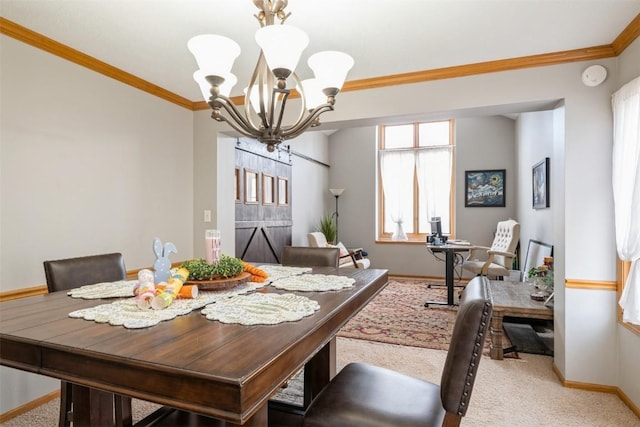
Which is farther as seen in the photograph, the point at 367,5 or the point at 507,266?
the point at 507,266

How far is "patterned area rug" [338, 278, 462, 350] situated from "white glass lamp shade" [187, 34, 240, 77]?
2.66 m

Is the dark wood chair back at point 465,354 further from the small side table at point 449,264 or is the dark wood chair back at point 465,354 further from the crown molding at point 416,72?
the small side table at point 449,264

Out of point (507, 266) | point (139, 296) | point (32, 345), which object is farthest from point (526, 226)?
point (32, 345)

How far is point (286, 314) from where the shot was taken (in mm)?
1188

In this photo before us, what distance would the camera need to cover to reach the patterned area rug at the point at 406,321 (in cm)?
325

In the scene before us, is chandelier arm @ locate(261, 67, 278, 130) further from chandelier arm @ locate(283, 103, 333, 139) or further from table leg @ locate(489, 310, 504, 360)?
table leg @ locate(489, 310, 504, 360)

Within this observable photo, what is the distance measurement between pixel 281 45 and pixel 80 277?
1.55 metres

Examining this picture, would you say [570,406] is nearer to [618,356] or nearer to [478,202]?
[618,356]

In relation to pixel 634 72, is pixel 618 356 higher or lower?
lower

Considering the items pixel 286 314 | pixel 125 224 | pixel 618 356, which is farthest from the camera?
pixel 125 224

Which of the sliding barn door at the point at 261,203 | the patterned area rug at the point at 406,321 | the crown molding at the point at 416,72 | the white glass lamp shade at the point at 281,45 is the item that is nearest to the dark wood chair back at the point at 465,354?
the white glass lamp shade at the point at 281,45

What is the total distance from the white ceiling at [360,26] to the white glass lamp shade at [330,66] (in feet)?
1.22

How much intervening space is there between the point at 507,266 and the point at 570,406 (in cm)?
290

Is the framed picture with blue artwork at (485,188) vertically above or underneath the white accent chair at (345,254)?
above
